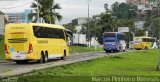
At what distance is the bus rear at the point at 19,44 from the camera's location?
Answer: 33.1 m

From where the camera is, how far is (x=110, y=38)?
63.8 meters

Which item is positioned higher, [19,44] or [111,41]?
[19,44]

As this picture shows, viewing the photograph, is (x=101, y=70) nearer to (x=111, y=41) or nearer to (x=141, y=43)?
(x=111, y=41)

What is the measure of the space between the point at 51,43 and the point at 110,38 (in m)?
27.3

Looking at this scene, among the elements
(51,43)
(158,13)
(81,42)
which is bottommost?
(81,42)

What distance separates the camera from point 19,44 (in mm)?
33125

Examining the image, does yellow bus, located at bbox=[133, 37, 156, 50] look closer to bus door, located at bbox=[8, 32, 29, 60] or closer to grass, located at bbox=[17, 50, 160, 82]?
bus door, located at bbox=[8, 32, 29, 60]

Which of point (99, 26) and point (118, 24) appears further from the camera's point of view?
point (118, 24)

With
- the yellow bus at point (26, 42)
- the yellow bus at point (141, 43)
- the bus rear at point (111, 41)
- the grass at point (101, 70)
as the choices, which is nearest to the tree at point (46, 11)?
the bus rear at point (111, 41)

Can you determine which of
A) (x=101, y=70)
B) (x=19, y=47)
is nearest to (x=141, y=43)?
(x=19, y=47)

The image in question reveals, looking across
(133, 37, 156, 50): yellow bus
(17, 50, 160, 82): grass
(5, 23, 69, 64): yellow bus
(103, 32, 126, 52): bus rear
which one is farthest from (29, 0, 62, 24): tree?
(17, 50, 160, 82): grass

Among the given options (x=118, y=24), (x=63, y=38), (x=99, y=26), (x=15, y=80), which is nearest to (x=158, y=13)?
(x=15, y=80)

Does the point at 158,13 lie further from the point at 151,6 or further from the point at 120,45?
the point at 120,45

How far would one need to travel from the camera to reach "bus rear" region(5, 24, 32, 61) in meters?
33.1
